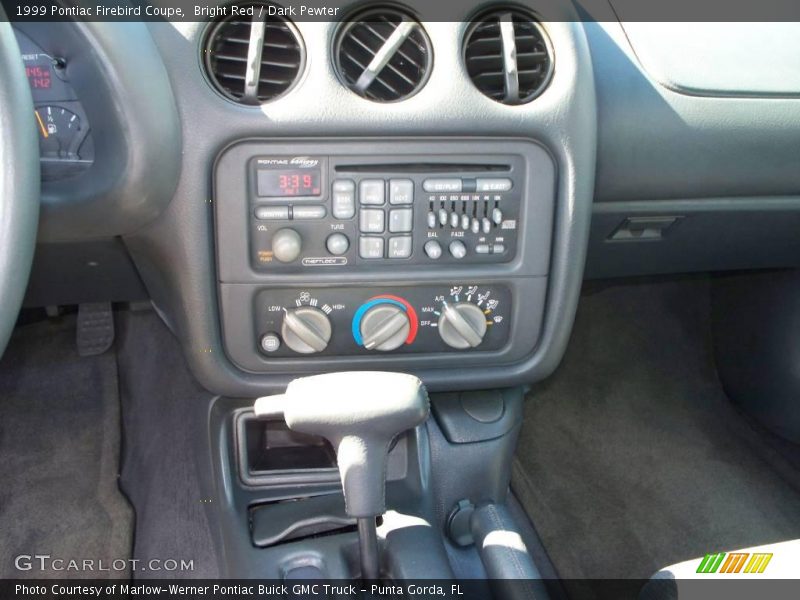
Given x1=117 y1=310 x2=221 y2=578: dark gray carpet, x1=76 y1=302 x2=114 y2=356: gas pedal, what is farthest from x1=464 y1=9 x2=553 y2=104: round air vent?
x1=76 y1=302 x2=114 y2=356: gas pedal

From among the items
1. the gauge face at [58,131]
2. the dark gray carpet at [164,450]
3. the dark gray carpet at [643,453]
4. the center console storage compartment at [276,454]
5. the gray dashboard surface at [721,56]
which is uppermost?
the gray dashboard surface at [721,56]

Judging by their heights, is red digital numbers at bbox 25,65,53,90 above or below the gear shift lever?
above

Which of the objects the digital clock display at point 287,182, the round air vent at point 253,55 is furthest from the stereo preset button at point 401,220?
the round air vent at point 253,55

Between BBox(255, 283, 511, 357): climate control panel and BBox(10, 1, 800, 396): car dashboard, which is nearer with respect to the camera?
BBox(10, 1, 800, 396): car dashboard

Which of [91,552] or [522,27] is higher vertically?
[522,27]

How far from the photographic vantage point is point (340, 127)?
1.00 m

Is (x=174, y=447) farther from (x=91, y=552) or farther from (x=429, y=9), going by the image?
(x=429, y=9)

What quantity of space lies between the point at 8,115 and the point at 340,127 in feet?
1.37

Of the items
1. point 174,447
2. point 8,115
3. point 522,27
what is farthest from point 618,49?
point 174,447

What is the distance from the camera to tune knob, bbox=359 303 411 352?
1125 mm

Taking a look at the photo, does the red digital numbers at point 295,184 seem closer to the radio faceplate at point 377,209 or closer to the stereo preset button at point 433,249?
the radio faceplate at point 377,209

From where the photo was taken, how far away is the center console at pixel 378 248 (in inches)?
41.0

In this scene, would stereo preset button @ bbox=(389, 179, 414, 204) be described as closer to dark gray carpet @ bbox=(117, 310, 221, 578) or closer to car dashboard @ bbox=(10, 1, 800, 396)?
car dashboard @ bbox=(10, 1, 800, 396)

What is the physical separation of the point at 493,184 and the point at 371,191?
167 mm
